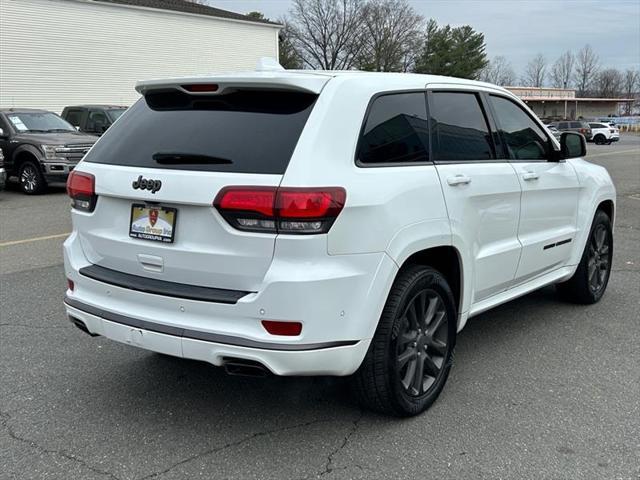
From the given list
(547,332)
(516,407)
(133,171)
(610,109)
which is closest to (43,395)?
(133,171)

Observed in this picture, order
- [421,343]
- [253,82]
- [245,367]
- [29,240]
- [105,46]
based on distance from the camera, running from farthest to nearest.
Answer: [105,46], [29,240], [421,343], [253,82], [245,367]

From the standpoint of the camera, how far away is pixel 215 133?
3178 mm

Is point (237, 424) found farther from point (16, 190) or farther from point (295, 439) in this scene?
point (16, 190)

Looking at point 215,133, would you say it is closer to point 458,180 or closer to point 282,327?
point 282,327

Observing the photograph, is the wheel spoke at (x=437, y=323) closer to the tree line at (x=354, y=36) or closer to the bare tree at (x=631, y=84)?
the tree line at (x=354, y=36)

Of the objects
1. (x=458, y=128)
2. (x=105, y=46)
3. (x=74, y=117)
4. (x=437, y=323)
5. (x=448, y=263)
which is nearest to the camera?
(x=437, y=323)

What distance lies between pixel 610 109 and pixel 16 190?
95.4 metres

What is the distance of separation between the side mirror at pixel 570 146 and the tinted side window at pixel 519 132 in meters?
0.13

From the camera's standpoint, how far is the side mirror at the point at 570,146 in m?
4.84

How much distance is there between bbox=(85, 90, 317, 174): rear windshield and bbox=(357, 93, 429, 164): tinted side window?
0.36m

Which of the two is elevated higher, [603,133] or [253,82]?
[253,82]

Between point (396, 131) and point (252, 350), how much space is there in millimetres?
1404

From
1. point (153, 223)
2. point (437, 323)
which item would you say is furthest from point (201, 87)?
point (437, 323)

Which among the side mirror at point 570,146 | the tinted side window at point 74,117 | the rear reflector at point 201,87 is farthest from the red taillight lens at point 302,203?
the tinted side window at point 74,117
